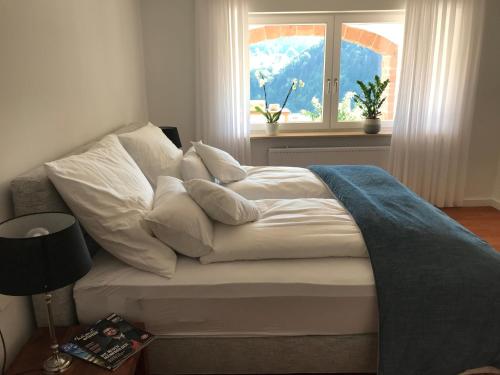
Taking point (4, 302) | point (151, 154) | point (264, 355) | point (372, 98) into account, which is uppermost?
point (372, 98)

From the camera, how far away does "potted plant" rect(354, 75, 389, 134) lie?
12.7 ft

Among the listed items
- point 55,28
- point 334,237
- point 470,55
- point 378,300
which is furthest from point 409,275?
point 470,55

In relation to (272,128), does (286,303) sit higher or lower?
lower

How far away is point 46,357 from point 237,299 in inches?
27.6

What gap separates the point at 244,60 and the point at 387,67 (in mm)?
1471

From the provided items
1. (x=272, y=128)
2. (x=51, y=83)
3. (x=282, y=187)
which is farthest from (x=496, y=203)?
(x=51, y=83)

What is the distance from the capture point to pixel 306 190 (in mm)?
2564

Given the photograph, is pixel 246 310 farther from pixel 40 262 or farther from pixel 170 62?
pixel 170 62

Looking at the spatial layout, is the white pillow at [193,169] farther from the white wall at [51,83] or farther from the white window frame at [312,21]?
the white window frame at [312,21]

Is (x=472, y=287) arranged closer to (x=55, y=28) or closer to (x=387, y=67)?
(x=55, y=28)

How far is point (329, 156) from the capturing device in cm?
407

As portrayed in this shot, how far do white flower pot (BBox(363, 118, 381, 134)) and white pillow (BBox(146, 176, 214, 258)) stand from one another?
2.72m

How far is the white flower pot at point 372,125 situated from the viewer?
13.0ft

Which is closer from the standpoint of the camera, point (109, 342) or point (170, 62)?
point (109, 342)
